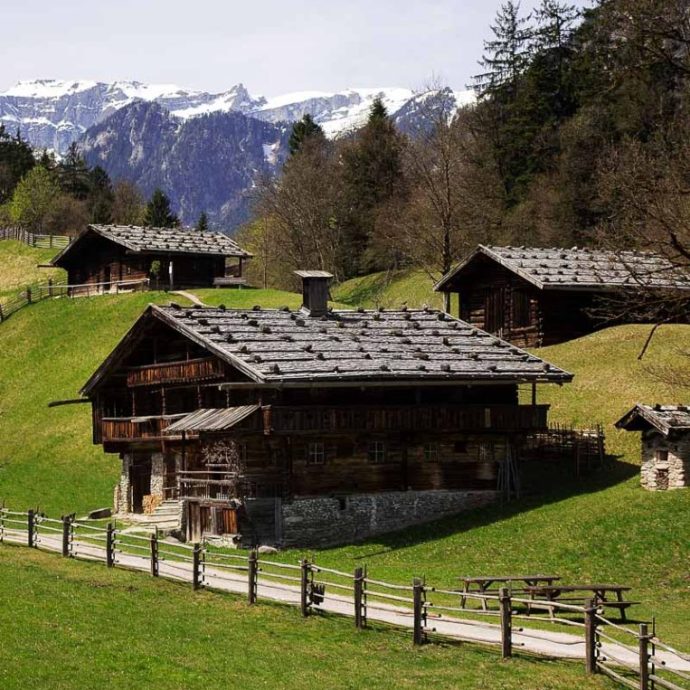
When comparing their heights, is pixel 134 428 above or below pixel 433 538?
above

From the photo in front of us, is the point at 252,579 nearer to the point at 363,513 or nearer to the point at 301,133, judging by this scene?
the point at 363,513

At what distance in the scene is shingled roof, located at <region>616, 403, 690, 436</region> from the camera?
3562 cm

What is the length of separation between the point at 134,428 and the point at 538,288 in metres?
20.0

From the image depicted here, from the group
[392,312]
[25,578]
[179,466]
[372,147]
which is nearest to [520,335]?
[392,312]

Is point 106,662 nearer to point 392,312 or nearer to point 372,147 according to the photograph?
point 392,312

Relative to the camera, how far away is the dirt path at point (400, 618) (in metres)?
23.2

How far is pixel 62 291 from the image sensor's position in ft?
273

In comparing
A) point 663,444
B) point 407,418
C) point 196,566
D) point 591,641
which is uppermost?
point 407,418

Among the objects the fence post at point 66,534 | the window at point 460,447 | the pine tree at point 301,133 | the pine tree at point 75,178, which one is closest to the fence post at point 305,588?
the fence post at point 66,534

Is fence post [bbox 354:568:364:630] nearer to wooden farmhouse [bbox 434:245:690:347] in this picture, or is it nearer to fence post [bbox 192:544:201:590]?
fence post [bbox 192:544:201:590]

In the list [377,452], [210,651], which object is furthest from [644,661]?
[377,452]

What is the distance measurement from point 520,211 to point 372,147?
2077 cm

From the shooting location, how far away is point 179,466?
44.6 metres

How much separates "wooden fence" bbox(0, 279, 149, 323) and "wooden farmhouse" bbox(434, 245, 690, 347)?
24.0 meters
